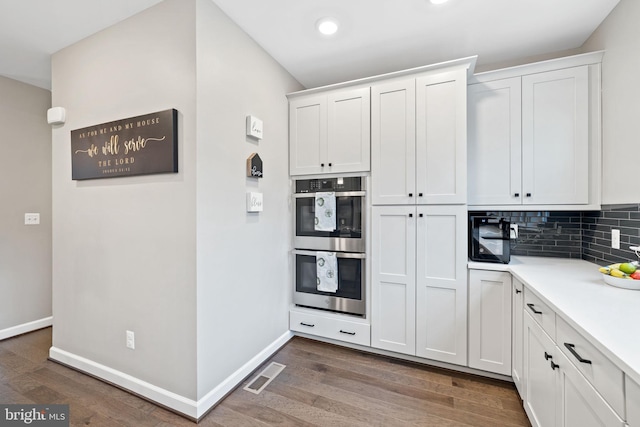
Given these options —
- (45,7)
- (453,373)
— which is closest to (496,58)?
(453,373)

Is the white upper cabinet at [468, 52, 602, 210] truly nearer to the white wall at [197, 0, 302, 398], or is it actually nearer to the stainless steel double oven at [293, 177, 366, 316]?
the stainless steel double oven at [293, 177, 366, 316]

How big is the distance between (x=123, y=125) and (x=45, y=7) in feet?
2.89

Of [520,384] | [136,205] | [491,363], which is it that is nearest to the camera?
[520,384]

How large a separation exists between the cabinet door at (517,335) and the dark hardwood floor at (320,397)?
0.51 ft

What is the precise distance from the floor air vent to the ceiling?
265cm

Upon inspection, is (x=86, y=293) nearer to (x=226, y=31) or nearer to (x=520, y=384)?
(x=226, y=31)

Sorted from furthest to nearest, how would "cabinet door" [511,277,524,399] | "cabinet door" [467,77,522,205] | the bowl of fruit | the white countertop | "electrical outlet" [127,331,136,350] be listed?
"cabinet door" [467,77,522,205], "electrical outlet" [127,331,136,350], "cabinet door" [511,277,524,399], the bowl of fruit, the white countertop

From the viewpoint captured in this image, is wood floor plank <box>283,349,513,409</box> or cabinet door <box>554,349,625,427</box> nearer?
cabinet door <box>554,349,625,427</box>

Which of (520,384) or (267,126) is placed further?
(267,126)

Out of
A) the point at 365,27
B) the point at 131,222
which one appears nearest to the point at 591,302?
the point at 365,27

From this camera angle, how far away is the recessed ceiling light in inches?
76.9

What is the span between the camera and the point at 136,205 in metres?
1.88

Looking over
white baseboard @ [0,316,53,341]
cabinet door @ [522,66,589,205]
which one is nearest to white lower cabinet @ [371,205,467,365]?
cabinet door @ [522,66,589,205]

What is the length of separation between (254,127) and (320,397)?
6.60 feet
